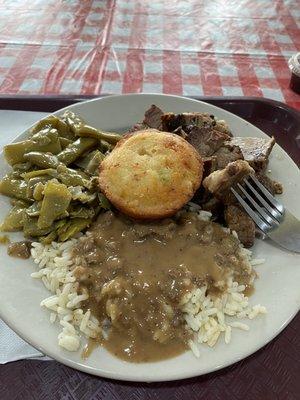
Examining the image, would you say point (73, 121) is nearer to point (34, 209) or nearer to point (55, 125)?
point (55, 125)

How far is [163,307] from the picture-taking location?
1619mm

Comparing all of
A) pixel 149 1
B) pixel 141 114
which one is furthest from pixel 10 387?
pixel 149 1

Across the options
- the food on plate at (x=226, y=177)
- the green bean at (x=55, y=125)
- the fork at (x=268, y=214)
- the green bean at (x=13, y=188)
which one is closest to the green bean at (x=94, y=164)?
the green bean at (x=55, y=125)

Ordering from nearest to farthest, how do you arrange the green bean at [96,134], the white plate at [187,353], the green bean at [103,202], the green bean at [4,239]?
the white plate at [187,353], the green bean at [4,239], the green bean at [103,202], the green bean at [96,134]

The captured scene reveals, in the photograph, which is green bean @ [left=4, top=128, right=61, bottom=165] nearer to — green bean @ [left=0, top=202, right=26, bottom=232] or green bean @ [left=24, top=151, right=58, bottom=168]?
green bean @ [left=24, top=151, right=58, bottom=168]

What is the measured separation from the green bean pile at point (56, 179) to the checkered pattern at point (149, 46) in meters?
1.20

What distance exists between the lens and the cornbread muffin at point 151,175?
1.86 metres

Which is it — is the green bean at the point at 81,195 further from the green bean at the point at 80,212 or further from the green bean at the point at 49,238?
the green bean at the point at 49,238

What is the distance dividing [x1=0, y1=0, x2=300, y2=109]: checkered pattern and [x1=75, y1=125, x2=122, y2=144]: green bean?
3.85 ft

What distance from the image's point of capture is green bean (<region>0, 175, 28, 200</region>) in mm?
1997

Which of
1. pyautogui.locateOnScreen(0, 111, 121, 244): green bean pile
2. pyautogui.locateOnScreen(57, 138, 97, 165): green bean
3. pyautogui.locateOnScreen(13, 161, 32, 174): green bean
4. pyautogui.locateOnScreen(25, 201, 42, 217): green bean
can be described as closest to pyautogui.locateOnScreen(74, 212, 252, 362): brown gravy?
pyautogui.locateOnScreen(0, 111, 121, 244): green bean pile

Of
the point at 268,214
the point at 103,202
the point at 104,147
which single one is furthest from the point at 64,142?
the point at 268,214

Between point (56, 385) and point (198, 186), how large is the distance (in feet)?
3.51

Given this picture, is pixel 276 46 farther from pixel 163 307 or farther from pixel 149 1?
pixel 163 307
